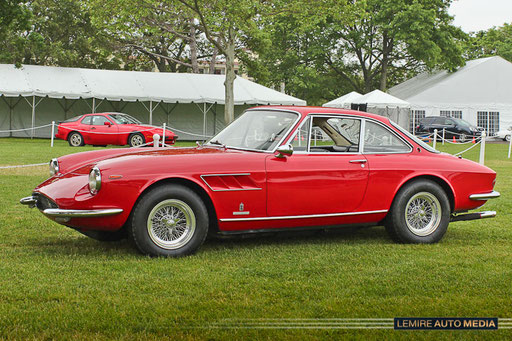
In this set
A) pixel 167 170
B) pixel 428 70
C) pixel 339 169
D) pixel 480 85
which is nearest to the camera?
pixel 167 170

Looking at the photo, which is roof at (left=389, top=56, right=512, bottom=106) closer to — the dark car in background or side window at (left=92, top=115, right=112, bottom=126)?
the dark car in background

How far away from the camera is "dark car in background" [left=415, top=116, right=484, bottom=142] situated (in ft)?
121

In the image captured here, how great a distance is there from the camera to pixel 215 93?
31812 mm

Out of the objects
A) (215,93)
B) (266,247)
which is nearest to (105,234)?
(266,247)

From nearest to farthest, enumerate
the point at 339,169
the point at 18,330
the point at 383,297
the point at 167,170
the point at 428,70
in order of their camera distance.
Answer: the point at 18,330 < the point at 383,297 < the point at 167,170 < the point at 339,169 < the point at 428,70

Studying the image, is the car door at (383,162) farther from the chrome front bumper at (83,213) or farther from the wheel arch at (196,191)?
the chrome front bumper at (83,213)

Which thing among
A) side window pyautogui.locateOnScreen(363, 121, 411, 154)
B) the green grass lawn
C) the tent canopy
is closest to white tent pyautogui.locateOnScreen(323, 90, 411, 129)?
the tent canopy

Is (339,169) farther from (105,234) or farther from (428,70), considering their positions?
(428,70)

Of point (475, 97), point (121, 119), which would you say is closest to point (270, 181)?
point (121, 119)

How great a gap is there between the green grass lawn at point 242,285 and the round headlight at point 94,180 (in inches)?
24.2

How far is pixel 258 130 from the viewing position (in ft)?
20.6

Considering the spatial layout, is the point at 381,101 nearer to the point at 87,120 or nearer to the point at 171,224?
the point at 87,120

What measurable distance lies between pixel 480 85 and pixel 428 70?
4744 millimetres

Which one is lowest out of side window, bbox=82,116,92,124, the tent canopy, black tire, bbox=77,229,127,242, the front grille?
black tire, bbox=77,229,127,242
